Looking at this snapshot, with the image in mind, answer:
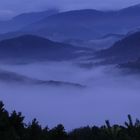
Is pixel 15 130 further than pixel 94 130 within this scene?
No

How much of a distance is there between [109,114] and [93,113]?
352 inches

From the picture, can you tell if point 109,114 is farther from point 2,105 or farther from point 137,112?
point 2,105

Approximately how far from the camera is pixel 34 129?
1199 cm

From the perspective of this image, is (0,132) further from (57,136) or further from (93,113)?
(93,113)

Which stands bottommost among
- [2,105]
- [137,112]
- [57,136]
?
[57,136]

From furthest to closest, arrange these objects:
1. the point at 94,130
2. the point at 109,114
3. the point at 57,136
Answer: the point at 109,114
the point at 94,130
the point at 57,136

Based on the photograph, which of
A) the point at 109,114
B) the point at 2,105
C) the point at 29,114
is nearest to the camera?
the point at 2,105

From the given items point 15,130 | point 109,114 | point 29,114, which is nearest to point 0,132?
point 15,130

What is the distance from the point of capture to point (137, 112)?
567 ft

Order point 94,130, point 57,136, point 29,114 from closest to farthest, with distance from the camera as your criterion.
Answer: point 57,136, point 94,130, point 29,114

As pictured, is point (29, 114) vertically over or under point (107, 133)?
over

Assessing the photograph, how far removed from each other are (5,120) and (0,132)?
2.10 feet

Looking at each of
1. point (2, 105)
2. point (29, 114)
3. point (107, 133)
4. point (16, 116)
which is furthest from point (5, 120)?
point (29, 114)

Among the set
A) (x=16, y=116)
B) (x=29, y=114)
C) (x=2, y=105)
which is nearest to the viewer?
(x=16, y=116)
